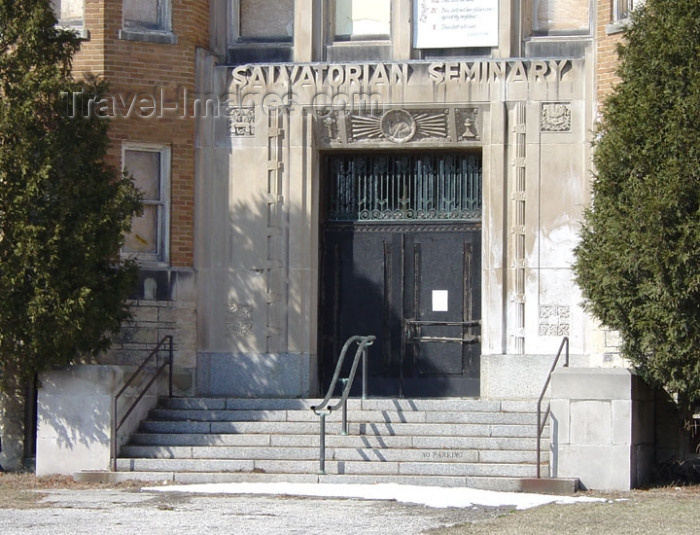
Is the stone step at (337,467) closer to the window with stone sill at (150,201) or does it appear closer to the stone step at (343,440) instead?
the stone step at (343,440)

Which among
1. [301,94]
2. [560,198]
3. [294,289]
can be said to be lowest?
[294,289]

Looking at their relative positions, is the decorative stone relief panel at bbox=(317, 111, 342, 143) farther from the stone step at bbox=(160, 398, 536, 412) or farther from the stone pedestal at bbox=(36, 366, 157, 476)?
the stone pedestal at bbox=(36, 366, 157, 476)

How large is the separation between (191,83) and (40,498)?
6.17m

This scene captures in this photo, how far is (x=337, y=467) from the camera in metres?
13.9

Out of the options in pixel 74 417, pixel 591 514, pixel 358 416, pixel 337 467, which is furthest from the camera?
pixel 358 416

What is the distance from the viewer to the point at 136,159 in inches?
664

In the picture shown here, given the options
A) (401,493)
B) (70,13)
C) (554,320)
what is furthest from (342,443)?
(70,13)

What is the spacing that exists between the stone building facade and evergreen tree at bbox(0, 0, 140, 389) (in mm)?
1659

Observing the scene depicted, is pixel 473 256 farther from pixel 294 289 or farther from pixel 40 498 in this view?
pixel 40 498

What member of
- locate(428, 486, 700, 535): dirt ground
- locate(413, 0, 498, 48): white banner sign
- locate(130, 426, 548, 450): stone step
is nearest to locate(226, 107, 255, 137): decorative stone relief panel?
locate(413, 0, 498, 48): white banner sign

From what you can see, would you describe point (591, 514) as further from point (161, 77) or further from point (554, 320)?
point (161, 77)

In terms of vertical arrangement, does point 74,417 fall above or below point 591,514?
above

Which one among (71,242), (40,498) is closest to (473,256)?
(71,242)

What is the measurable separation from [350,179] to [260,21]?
2384 millimetres
